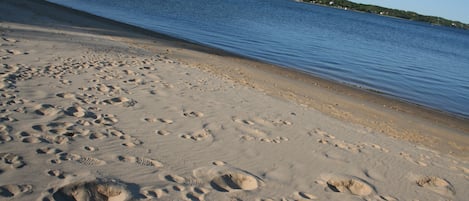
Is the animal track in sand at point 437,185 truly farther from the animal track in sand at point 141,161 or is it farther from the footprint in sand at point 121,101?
the footprint in sand at point 121,101

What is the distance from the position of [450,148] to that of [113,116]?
678 cm

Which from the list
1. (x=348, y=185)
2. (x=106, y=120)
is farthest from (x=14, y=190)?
(x=348, y=185)

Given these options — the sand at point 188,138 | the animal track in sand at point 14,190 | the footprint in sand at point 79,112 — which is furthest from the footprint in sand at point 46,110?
the animal track in sand at point 14,190

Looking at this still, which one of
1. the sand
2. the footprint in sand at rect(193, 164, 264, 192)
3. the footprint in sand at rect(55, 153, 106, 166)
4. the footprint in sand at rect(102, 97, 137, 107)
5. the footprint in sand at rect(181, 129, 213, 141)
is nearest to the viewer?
the sand

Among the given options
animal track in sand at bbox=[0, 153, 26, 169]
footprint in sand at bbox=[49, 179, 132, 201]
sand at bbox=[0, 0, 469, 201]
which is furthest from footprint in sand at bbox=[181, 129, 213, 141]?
animal track in sand at bbox=[0, 153, 26, 169]

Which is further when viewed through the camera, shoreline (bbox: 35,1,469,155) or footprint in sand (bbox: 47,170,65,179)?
shoreline (bbox: 35,1,469,155)

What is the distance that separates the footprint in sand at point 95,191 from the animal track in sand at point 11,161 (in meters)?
0.63

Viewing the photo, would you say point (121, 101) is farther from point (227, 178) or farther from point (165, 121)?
point (227, 178)

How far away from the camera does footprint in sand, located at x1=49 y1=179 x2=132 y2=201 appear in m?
3.58

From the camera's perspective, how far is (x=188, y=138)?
5.38 metres

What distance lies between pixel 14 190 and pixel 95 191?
2.27 feet

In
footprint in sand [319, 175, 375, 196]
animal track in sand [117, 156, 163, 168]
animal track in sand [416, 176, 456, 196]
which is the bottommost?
animal track in sand [416, 176, 456, 196]

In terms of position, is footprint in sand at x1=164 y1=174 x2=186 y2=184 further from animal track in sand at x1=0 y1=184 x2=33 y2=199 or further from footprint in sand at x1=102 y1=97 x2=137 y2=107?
footprint in sand at x1=102 y1=97 x2=137 y2=107

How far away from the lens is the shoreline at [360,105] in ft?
27.9
